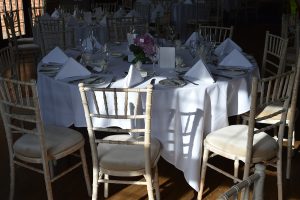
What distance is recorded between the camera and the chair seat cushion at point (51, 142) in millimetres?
2404

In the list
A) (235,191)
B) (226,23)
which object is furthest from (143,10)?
(235,191)

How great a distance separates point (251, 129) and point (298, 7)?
5350 mm

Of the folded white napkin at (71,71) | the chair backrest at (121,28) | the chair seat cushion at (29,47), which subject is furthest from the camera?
the chair seat cushion at (29,47)

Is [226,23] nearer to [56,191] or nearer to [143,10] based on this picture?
[143,10]

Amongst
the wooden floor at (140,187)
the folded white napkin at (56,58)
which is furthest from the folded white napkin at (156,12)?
the wooden floor at (140,187)

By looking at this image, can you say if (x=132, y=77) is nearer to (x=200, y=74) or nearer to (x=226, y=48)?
(x=200, y=74)

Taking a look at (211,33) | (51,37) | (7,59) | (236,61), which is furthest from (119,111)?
(51,37)

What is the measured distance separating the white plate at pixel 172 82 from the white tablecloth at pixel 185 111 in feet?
0.17

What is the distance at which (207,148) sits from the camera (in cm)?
250

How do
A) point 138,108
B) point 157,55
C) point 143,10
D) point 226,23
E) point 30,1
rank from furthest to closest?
1. point 226,23
2. point 30,1
3. point 143,10
4. point 157,55
5. point 138,108

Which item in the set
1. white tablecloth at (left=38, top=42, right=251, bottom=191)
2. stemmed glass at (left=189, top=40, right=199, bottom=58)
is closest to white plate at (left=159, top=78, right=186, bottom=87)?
white tablecloth at (left=38, top=42, right=251, bottom=191)

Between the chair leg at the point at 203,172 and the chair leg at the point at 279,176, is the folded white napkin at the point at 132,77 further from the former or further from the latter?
the chair leg at the point at 279,176

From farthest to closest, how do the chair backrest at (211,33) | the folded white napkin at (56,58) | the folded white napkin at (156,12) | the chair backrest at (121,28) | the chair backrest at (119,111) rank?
1. the folded white napkin at (156,12)
2. the chair backrest at (121,28)
3. the chair backrest at (211,33)
4. the folded white napkin at (56,58)
5. the chair backrest at (119,111)

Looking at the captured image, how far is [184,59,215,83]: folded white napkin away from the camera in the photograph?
2.57 meters
